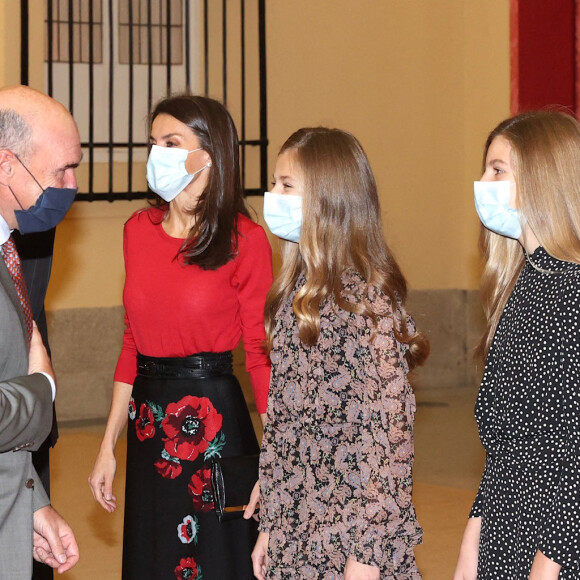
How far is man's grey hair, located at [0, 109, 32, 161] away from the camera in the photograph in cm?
225

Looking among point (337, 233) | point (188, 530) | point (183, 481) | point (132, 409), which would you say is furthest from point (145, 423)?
point (337, 233)

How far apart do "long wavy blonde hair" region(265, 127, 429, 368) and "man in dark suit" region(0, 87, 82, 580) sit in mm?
559

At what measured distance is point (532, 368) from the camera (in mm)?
2143

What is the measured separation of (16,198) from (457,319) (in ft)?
23.6

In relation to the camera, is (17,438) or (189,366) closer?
(17,438)

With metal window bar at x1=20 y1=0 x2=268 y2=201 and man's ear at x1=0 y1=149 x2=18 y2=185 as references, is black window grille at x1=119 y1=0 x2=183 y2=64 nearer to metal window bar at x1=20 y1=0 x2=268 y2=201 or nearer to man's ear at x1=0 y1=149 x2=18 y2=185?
metal window bar at x1=20 y1=0 x2=268 y2=201

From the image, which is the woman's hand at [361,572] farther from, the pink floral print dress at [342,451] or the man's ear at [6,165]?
the man's ear at [6,165]

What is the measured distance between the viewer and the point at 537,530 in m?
2.09

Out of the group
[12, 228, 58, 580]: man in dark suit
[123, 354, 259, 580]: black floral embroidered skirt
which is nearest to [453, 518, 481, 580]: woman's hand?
[123, 354, 259, 580]: black floral embroidered skirt

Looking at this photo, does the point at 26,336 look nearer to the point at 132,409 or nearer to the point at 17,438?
the point at 17,438

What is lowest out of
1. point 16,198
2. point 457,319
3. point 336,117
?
point 457,319

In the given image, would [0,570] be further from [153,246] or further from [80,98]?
[80,98]

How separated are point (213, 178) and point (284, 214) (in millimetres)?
576

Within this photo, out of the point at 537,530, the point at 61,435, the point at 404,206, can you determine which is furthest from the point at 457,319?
the point at 537,530
